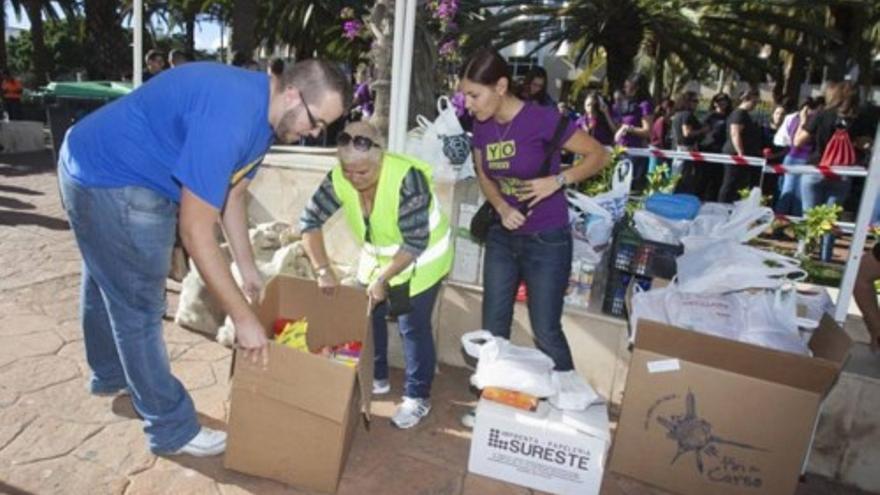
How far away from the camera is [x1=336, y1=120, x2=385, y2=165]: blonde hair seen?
2498 mm

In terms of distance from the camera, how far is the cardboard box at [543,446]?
2.52m

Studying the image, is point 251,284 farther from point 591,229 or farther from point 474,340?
point 591,229

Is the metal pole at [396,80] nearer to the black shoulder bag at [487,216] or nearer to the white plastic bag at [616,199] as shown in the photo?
the black shoulder bag at [487,216]

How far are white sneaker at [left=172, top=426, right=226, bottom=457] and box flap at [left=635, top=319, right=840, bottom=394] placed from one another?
180 cm

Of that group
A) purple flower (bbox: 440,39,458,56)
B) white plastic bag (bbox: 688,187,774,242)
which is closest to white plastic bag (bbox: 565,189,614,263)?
white plastic bag (bbox: 688,187,774,242)

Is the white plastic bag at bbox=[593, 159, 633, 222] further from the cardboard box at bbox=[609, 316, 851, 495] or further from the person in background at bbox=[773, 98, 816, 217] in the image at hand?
the person in background at bbox=[773, 98, 816, 217]

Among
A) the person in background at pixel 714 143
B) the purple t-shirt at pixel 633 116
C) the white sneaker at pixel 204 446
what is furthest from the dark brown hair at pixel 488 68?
the person in background at pixel 714 143

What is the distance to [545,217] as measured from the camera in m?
2.79

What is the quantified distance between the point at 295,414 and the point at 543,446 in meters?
0.99

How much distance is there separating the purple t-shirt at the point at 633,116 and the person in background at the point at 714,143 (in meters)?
0.79

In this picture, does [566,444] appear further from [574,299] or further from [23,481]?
[23,481]

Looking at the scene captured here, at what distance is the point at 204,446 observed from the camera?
2668 mm

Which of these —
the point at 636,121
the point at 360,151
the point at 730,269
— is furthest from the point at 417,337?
the point at 636,121

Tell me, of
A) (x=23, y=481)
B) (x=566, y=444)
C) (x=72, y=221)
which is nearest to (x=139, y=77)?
(x=72, y=221)
